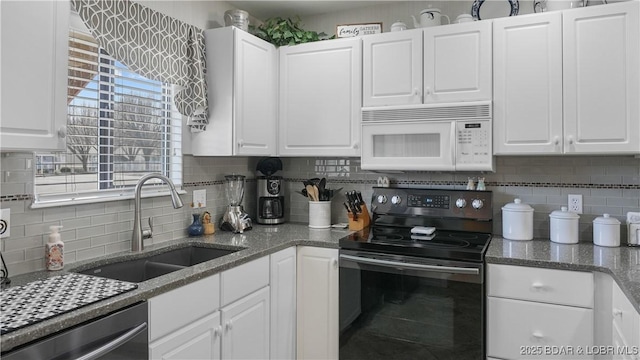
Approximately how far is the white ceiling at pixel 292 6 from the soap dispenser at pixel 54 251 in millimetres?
1892

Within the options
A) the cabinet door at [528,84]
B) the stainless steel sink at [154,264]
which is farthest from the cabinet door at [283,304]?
the cabinet door at [528,84]

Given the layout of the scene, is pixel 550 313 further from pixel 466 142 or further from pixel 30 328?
pixel 30 328

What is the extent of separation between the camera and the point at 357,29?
2883 millimetres

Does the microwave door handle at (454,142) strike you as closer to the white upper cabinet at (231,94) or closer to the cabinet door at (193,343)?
the white upper cabinet at (231,94)

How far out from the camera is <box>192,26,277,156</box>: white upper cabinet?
260 centimetres

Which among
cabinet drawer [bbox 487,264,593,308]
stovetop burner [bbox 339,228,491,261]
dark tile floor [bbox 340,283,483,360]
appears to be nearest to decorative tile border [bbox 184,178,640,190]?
stovetop burner [bbox 339,228,491,261]

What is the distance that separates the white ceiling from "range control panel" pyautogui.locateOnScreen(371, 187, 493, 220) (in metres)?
1.30

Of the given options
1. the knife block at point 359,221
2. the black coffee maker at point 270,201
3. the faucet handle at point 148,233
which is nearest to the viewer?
the faucet handle at point 148,233

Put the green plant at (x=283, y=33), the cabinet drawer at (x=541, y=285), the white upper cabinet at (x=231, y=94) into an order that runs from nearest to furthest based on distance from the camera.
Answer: the cabinet drawer at (x=541, y=285), the white upper cabinet at (x=231, y=94), the green plant at (x=283, y=33)

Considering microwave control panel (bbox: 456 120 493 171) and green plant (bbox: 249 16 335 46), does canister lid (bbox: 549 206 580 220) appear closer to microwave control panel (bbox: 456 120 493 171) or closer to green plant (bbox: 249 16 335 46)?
microwave control panel (bbox: 456 120 493 171)

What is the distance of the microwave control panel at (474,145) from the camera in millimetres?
2439

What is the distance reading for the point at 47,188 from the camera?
6.28 feet

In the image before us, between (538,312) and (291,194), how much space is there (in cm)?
185

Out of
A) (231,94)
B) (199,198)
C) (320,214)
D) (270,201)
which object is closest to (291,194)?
(270,201)
